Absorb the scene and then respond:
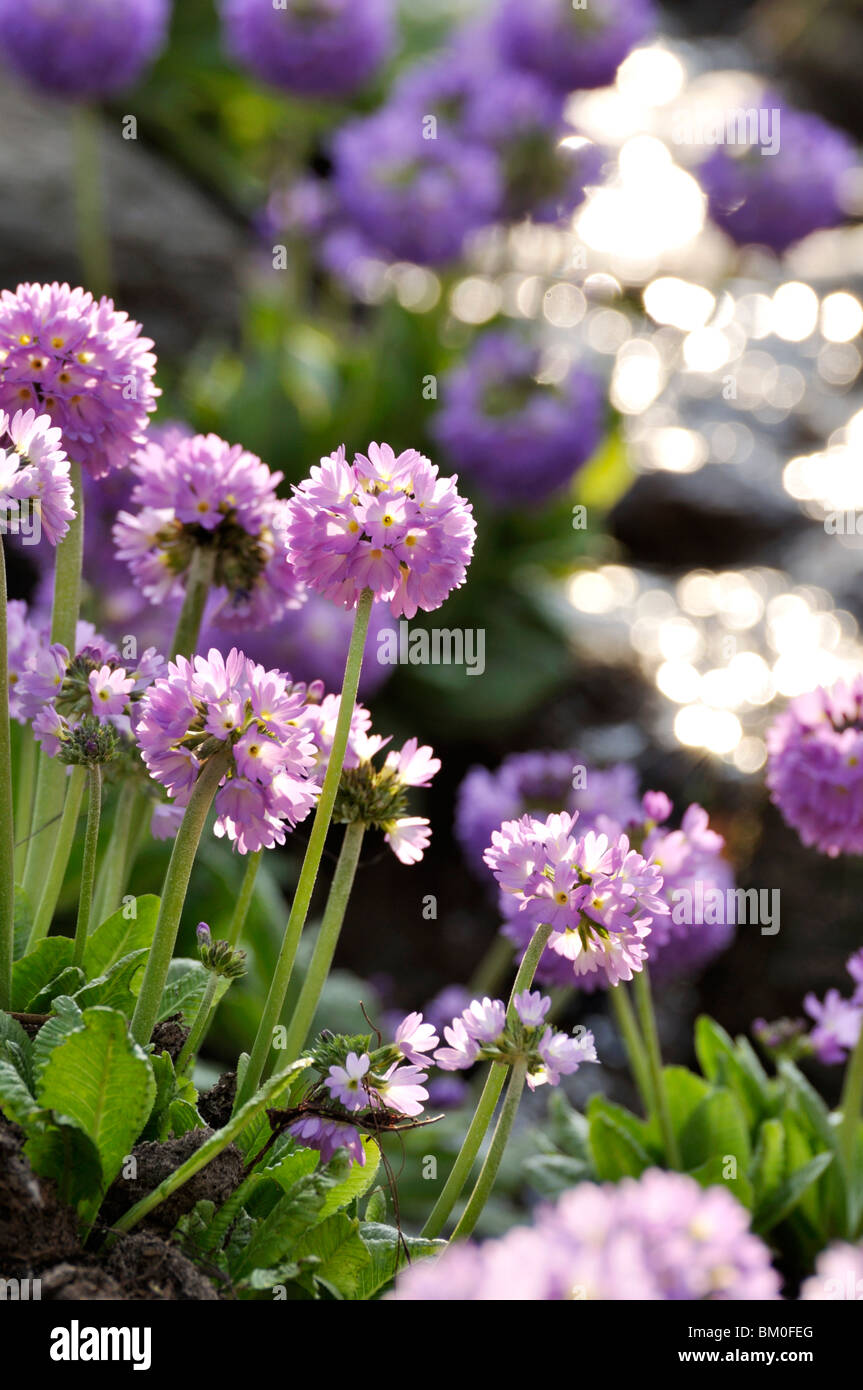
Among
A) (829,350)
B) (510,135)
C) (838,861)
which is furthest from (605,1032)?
(829,350)

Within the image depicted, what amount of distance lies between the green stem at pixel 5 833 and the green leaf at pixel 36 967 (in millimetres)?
19

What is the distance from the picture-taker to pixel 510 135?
3.72 meters

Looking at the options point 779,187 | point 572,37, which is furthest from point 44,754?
point 779,187

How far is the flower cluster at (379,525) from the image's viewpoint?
110 cm

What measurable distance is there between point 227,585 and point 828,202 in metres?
3.25

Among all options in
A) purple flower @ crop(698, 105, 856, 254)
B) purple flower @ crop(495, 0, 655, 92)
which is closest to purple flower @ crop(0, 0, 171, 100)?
purple flower @ crop(495, 0, 655, 92)

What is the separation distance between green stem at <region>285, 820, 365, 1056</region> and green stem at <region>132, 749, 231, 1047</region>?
155 mm

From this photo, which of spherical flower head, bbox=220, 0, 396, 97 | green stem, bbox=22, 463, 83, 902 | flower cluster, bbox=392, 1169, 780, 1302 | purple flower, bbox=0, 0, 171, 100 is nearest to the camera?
flower cluster, bbox=392, 1169, 780, 1302

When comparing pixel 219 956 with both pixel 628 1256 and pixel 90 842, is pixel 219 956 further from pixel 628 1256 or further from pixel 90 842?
pixel 628 1256

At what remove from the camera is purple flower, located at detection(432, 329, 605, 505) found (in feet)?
12.3

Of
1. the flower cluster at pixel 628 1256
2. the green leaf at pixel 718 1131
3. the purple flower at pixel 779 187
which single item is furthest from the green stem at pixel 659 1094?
the purple flower at pixel 779 187

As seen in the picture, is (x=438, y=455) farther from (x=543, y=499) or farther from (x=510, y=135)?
(x=510, y=135)

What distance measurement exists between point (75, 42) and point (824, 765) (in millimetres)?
2916

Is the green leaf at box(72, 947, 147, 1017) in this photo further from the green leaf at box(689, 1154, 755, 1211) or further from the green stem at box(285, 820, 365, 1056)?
the green leaf at box(689, 1154, 755, 1211)
